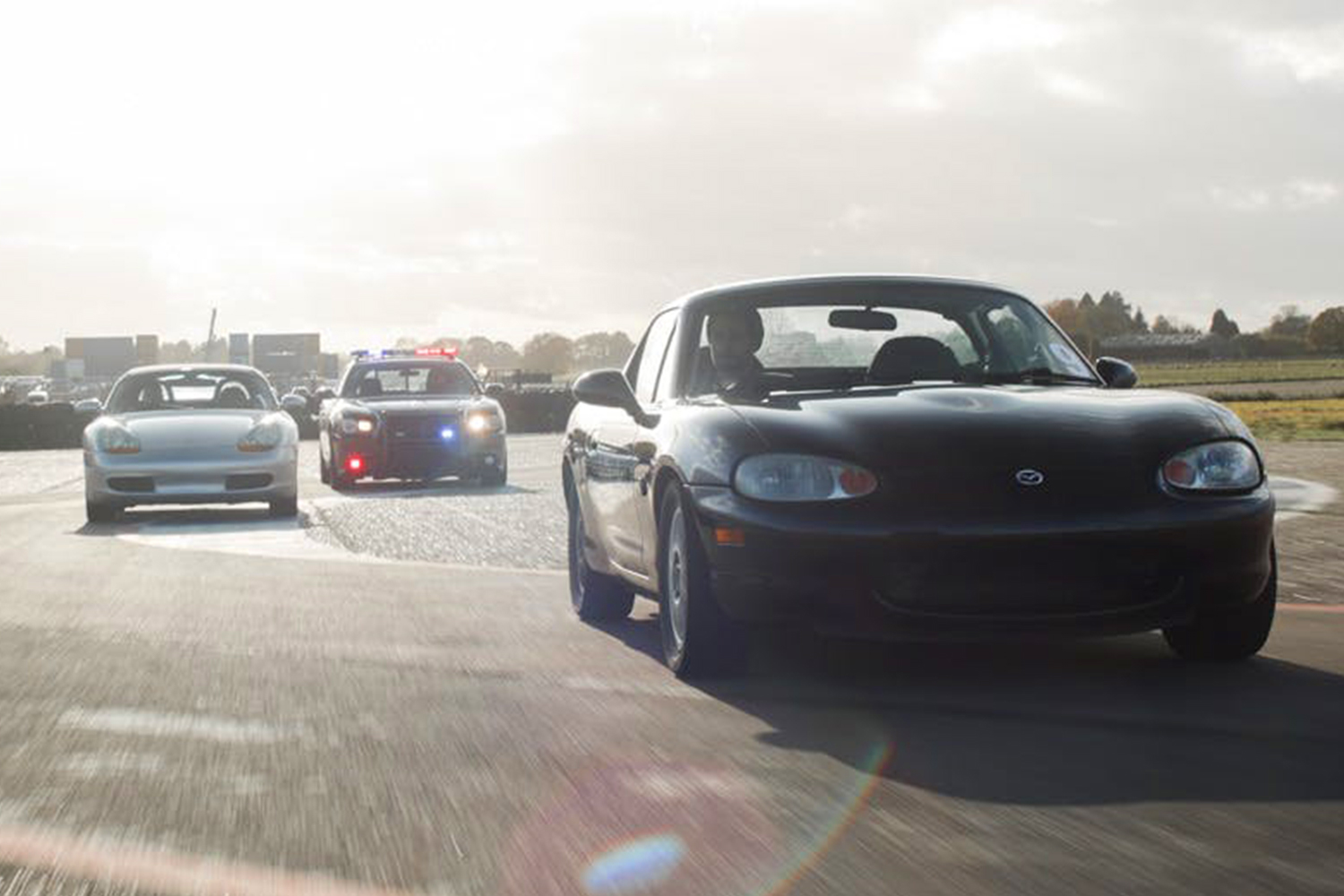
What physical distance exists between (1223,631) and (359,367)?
1750cm

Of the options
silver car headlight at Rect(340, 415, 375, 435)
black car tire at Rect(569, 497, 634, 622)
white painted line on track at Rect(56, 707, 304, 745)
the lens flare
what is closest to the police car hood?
silver car headlight at Rect(340, 415, 375, 435)

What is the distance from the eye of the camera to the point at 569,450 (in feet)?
31.4

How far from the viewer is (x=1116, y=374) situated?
26.4 ft

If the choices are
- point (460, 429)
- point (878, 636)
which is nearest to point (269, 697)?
point (878, 636)

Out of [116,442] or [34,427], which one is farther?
[34,427]

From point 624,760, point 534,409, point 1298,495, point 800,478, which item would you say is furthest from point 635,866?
point 534,409

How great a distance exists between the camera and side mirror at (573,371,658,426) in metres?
8.04

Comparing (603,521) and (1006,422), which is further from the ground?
(1006,422)

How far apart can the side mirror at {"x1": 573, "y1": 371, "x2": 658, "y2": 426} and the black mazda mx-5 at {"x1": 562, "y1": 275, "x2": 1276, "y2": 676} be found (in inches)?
16.5

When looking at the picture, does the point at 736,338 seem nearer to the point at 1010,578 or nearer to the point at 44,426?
the point at 1010,578

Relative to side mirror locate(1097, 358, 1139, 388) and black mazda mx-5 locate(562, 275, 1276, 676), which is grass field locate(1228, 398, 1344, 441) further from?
black mazda mx-5 locate(562, 275, 1276, 676)

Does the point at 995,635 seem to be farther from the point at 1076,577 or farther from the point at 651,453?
the point at 651,453

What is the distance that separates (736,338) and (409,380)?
15.8 meters

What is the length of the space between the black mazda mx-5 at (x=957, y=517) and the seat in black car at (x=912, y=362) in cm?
24
